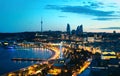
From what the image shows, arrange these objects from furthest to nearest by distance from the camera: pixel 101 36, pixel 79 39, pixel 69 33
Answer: pixel 69 33 → pixel 79 39 → pixel 101 36

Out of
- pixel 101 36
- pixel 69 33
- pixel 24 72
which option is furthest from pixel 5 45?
pixel 24 72

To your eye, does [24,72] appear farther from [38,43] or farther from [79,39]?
[38,43]

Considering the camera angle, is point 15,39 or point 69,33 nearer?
point 69,33

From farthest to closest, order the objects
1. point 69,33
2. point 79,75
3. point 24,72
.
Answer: point 69,33 → point 24,72 → point 79,75

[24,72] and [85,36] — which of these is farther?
[85,36]

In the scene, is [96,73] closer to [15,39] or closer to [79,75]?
[79,75]

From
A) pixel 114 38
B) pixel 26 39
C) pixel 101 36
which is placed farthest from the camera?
pixel 26 39

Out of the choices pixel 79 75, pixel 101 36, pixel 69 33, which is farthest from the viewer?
pixel 69 33

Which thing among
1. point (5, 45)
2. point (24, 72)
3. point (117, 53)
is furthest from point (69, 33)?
point (24, 72)
